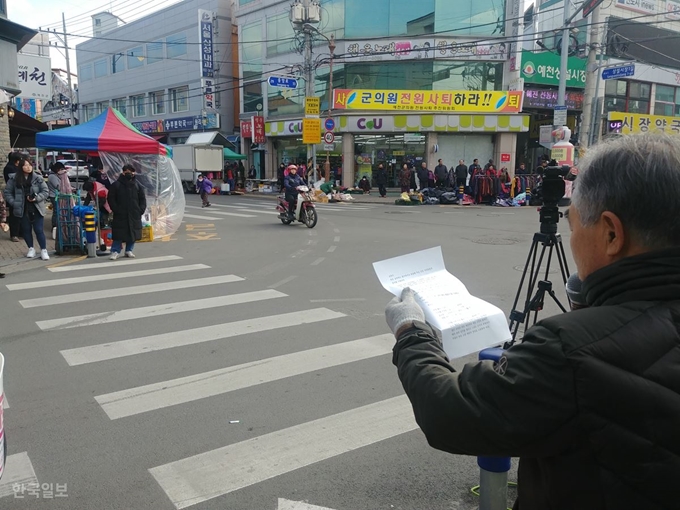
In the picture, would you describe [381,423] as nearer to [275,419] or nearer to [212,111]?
[275,419]

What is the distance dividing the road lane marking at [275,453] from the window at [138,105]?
46712 mm

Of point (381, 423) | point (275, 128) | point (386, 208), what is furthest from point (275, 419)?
point (275, 128)

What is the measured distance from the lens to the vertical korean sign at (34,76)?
19.6 m

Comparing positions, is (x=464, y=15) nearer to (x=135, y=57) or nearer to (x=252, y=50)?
(x=252, y=50)

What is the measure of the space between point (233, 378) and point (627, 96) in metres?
36.3

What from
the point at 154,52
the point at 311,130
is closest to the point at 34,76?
the point at 311,130

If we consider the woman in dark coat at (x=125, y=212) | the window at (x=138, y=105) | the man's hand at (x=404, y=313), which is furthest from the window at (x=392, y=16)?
the man's hand at (x=404, y=313)

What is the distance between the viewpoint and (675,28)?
118ft

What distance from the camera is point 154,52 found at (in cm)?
4309

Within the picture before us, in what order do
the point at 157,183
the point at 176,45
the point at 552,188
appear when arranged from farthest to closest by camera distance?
1. the point at 176,45
2. the point at 157,183
3. the point at 552,188

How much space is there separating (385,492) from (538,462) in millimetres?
1845

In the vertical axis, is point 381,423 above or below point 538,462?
below

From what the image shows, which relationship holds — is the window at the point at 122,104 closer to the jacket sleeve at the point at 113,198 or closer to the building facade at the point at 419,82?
the building facade at the point at 419,82

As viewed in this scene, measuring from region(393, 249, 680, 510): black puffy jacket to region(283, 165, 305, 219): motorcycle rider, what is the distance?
14.0m
